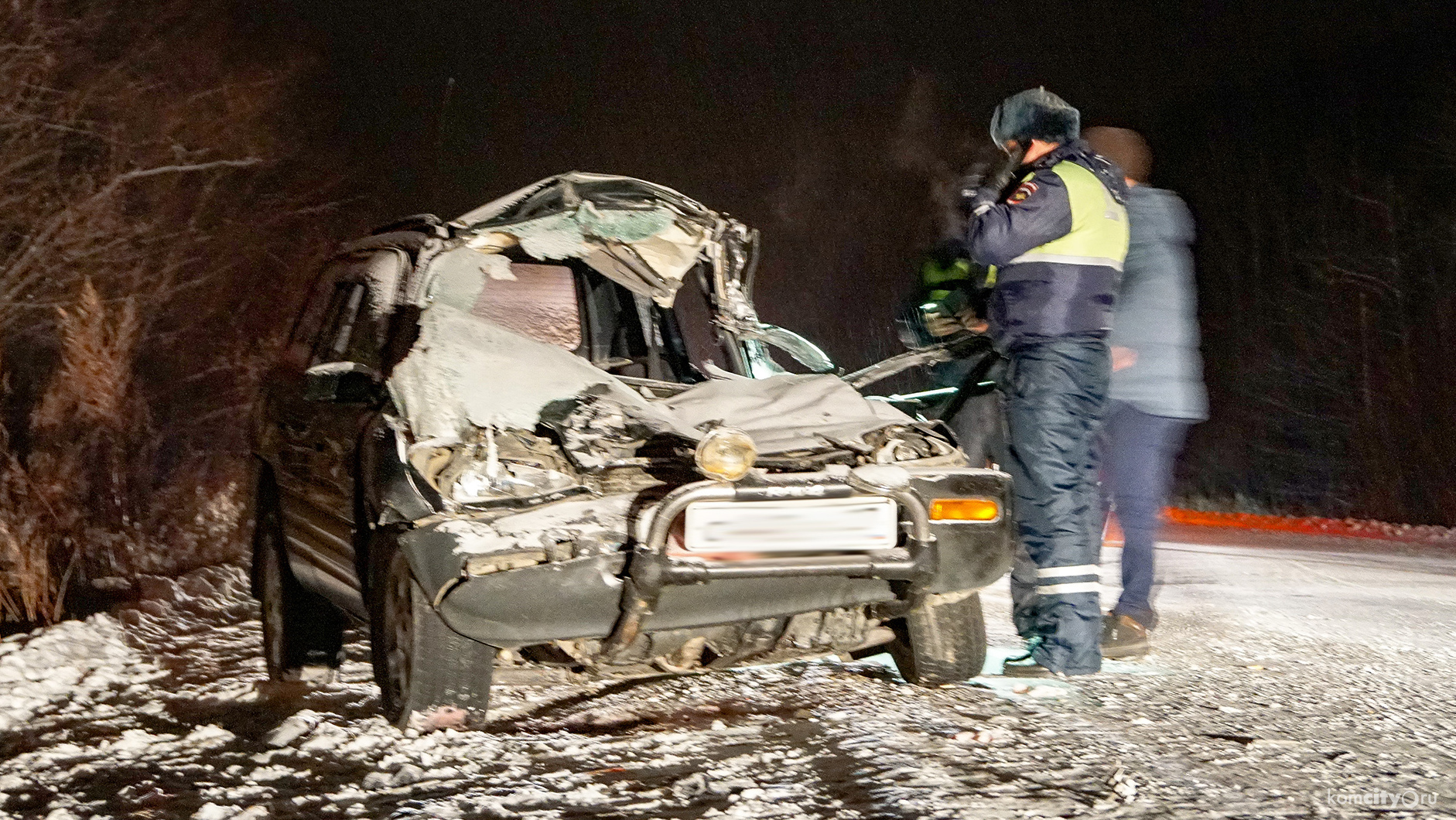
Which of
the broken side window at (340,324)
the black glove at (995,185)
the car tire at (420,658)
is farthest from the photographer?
the broken side window at (340,324)

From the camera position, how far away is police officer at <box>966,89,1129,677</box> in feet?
14.3

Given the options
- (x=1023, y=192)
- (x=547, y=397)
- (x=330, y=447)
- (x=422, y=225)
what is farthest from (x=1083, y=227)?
(x=330, y=447)

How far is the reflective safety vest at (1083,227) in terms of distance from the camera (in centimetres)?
440

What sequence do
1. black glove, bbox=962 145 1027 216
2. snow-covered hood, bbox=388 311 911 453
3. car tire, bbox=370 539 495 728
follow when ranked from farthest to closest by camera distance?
1. black glove, bbox=962 145 1027 216
2. snow-covered hood, bbox=388 311 911 453
3. car tire, bbox=370 539 495 728

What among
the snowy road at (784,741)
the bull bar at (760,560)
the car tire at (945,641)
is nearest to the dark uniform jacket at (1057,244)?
the car tire at (945,641)

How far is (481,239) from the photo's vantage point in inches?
181

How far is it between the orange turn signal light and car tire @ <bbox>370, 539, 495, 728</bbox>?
4.84 ft

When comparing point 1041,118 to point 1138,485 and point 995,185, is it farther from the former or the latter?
point 1138,485

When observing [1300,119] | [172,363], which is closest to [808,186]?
[1300,119]

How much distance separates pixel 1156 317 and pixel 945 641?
177 cm

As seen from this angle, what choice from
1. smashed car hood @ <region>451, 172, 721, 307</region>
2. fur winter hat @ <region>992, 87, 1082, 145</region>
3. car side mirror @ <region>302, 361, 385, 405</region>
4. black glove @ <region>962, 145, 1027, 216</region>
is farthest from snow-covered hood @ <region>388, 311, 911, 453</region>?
fur winter hat @ <region>992, 87, 1082, 145</region>

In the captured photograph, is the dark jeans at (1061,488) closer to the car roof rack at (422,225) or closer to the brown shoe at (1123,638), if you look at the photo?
the brown shoe at (1123,638)

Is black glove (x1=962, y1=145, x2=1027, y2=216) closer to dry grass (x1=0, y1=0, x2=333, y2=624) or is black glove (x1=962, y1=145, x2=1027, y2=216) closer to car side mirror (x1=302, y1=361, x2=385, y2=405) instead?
car side mirror (x1=302, y1=361, x2=385, y2=405)

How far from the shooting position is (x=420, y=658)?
3.63m
